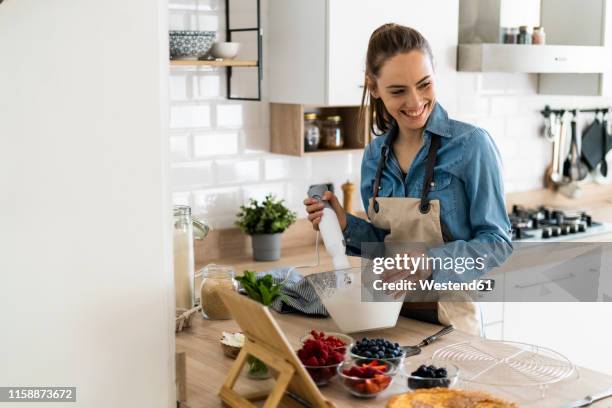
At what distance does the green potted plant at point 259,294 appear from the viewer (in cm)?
186

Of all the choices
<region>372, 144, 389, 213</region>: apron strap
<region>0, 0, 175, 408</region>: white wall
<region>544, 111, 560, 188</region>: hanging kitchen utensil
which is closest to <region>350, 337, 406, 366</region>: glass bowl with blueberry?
<region>0, 0, 175, 408</region>: white wall

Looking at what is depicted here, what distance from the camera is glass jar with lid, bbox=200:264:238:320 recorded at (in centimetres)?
237

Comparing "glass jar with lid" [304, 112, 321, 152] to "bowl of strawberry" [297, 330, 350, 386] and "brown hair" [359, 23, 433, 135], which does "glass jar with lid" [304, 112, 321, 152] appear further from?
"bowl of strawberry" [297, 330, 350, 386]

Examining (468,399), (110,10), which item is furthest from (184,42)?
(468,399)

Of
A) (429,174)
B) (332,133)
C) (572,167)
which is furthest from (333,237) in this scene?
(572,167)

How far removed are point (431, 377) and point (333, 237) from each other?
0.63 meters

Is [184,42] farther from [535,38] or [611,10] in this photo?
[611,10]

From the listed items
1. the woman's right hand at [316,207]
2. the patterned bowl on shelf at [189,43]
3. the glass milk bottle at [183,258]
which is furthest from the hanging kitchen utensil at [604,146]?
the glass milk bottle at [183,258]

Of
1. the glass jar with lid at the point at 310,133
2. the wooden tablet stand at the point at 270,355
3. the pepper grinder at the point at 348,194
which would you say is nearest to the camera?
the wooden tablet stand at the point at 270,355

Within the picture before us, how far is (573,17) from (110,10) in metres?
3.32

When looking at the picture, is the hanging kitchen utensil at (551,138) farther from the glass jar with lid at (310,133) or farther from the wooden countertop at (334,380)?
the wooden countertop at (334,380)

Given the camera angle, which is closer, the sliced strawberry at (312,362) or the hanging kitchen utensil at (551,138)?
the sliced strawberry at (312,362)

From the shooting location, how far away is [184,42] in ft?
10.2

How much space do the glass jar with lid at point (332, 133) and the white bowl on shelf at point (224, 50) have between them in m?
0.60
